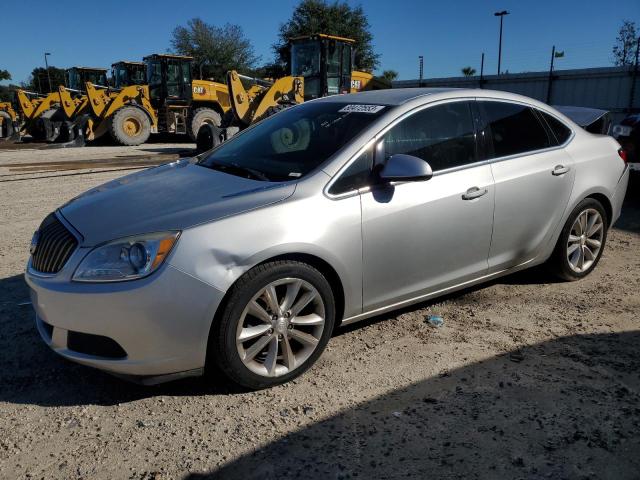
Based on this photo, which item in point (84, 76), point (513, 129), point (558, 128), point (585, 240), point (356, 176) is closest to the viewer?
point (356, 176)

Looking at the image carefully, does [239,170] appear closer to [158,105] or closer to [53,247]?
[53,247]

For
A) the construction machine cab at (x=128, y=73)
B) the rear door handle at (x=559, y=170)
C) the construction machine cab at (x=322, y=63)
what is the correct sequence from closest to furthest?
1. the rear door handle at (x=559, y=170)
2. the construction machine cab at (x=322, y=63)
3. the construction machine cab at (x=128, y=73)

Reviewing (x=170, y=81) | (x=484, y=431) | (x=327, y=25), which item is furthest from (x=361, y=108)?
(x=327, y=25)

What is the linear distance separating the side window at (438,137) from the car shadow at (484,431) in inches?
53.3

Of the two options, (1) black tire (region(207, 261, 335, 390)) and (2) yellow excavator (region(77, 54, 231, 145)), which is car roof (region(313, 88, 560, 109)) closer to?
(1) black tire (region(207, 261, 335, 390))

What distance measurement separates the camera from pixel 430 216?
336 cm

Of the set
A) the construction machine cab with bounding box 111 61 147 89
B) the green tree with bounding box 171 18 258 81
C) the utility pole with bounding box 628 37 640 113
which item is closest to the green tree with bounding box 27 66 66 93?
the green tree with bounding box 171 18 258 81

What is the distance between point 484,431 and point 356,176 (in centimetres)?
153

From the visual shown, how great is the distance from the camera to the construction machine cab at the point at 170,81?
20125 mm

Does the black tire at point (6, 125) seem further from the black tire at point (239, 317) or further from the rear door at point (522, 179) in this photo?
the black tire at point (239, 317)

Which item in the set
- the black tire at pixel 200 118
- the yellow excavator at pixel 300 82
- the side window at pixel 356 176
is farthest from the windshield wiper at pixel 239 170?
the black tire at pixel 200 118

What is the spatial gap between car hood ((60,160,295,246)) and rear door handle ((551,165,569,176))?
7.22 ft

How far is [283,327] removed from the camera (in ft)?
9.61

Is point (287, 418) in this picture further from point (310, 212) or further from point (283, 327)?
point (310, 212)
